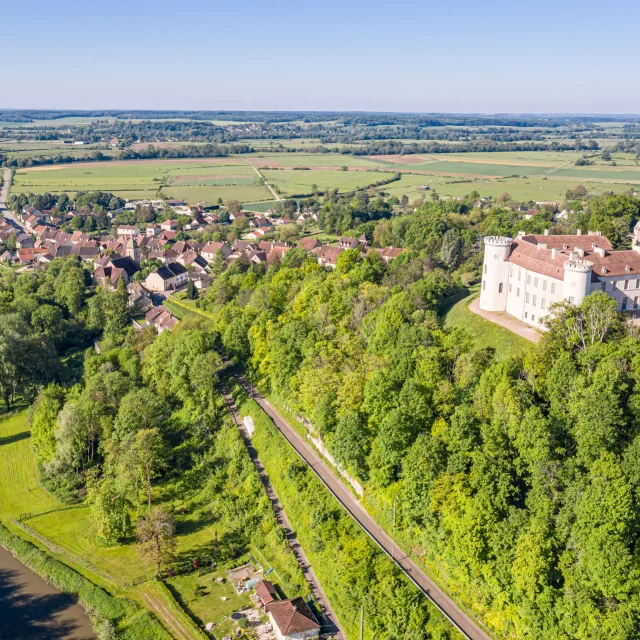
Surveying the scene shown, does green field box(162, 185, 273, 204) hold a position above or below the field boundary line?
above

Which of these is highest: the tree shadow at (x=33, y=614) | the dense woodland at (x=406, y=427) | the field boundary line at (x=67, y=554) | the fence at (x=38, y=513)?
the dense woodland at (x=406, y=427)

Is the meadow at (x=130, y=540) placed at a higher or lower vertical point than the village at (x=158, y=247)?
lower

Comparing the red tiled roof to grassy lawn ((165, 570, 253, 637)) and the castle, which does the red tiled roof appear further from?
the castle

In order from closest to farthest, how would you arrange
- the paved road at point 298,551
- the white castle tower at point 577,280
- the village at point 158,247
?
the paved road at point 298,551 < the white castle tower at point 577,280 < the village at point 158,247

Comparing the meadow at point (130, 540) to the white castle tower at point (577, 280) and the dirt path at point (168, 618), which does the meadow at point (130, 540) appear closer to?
the dirt path at point (168, 618)

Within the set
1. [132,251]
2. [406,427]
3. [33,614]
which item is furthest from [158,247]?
[406,427]

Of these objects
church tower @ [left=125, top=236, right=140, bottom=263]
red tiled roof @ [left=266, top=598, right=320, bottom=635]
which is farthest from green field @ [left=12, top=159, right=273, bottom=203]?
red tiled roof @ [left=266, top=598, right=320, bottom=635]

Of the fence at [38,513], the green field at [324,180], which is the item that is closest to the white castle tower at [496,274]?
the fence at [38,513]

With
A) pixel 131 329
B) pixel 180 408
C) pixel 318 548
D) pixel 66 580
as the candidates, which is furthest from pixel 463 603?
pixel 131 329
